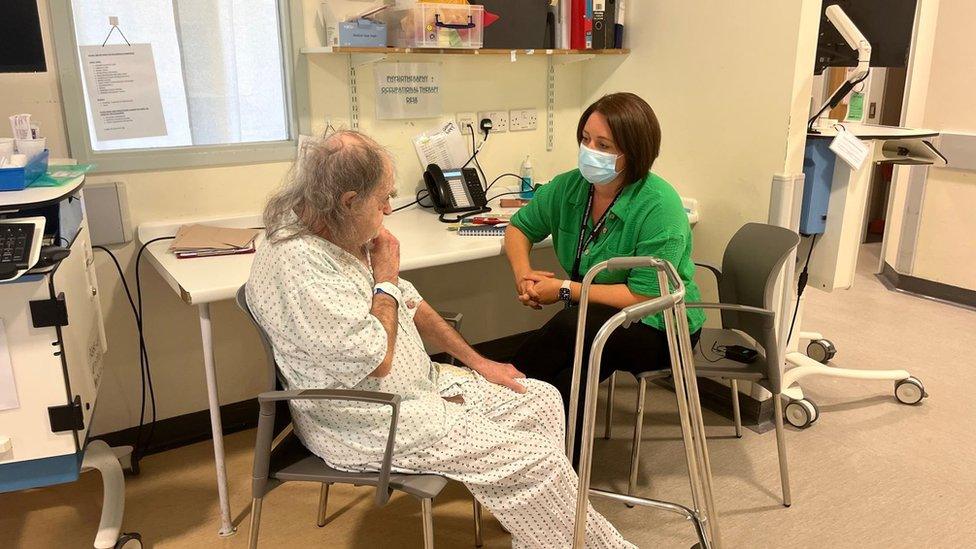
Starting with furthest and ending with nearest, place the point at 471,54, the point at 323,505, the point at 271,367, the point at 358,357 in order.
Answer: the point at 471,54, the point at 323,505, the point at 271,367, the point at 358,357

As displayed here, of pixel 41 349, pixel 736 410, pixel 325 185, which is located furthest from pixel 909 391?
pixel 41 349

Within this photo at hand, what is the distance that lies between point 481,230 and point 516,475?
1.04m

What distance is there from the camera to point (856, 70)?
8.32 ft

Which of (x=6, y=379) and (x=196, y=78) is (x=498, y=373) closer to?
(x=6, y=379)

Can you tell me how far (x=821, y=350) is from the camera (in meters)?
3.28

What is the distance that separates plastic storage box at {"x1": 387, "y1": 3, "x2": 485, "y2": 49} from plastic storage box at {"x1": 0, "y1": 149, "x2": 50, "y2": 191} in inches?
46.8

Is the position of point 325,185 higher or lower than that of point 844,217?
higher

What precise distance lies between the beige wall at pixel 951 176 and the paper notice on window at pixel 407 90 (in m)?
2.85

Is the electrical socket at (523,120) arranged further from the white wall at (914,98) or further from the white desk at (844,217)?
the white wall at (914,98)

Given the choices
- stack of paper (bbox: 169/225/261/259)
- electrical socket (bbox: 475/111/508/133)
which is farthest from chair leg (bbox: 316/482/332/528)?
electrical socket (bbox: 475/111/508/133)

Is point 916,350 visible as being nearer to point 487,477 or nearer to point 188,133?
point 487,477

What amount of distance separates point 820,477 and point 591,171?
1.27m

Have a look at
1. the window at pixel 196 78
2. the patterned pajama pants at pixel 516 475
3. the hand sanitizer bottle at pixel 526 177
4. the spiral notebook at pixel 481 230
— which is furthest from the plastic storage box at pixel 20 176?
the hand sanitizer bottle at pixel 526 177

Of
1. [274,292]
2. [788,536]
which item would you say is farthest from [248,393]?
[788,536]
